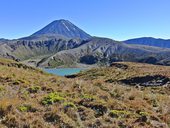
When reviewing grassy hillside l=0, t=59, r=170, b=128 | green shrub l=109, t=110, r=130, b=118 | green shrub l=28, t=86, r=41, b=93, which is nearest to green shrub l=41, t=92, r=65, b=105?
grassy hillside l=0, t=59, r=170, b=128

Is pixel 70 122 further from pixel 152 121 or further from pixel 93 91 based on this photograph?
pixel 93 91

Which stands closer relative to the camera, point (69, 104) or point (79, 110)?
point (79, 110)

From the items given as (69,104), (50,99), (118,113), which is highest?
(50,99)

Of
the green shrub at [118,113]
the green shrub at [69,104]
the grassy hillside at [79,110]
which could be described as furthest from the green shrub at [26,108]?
the green shrub at [118,113]

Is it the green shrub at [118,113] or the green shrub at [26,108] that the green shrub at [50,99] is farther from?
the green shrub at [118,113]

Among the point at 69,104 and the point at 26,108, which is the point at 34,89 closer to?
the point at 69,104

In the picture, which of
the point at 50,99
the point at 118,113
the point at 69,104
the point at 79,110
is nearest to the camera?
the point at 118,113

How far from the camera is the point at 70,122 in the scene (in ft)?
41.5

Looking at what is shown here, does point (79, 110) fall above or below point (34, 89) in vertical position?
below

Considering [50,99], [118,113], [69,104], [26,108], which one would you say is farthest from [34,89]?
[118,113]

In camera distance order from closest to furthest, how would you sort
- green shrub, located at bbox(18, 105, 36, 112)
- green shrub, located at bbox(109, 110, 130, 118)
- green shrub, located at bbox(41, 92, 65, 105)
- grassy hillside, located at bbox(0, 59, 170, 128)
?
grassy hillside, located at bbox(0, 59, 170, 128)
green shrub, located at bbox(18, 105, 36, 112)
green shrub, located at bbox(109, 110, 130, 118)
green shrub, located at bbox(41, 92, 65, 105)

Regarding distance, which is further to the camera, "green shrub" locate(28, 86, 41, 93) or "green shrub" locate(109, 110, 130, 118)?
"green shrub" locate(28, 86, 41, 93)

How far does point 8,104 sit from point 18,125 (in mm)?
1890

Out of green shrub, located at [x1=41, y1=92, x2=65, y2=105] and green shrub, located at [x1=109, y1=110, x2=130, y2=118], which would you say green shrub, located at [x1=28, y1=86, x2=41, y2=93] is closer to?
green shrub, located at [x1=41, y1=92, x2=65, y2=105]
